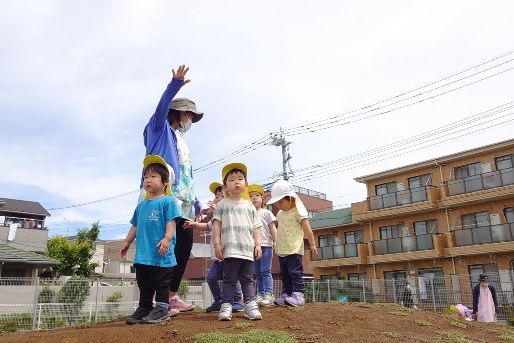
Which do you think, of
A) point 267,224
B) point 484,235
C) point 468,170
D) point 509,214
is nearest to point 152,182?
point 267,224

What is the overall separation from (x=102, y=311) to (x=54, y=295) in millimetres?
1461

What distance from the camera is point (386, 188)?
29422 mm

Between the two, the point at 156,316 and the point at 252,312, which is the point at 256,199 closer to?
the point at 252,312

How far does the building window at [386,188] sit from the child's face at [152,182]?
2581 centimetres

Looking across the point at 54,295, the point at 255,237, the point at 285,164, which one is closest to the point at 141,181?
the point at 255,237

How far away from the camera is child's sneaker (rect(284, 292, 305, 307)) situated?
5.36 meters

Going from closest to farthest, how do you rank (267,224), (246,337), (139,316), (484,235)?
(246,337), (139,316), (267,224), (484,235)

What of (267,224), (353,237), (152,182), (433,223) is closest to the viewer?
(152,182)

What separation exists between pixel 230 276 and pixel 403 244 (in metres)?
24.1

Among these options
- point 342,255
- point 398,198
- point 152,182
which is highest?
point 398,198

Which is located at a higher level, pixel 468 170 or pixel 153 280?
pixel 468 170

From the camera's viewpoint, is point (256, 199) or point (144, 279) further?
point (256, 199)

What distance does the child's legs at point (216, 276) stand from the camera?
18.0 feet

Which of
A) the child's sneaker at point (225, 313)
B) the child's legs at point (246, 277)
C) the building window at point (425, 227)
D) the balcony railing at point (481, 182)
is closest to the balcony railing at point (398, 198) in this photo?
the building window at point (425, 227)
